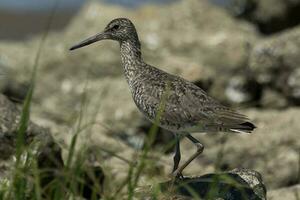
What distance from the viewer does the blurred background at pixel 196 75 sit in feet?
38.9

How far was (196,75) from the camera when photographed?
13.6m

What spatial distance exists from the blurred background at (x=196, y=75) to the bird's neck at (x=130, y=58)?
128 centimetres

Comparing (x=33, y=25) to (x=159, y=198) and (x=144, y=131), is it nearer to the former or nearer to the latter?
(x=144, y=131)

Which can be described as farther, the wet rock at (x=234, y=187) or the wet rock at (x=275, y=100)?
the wet rock at (x=275, y=100)

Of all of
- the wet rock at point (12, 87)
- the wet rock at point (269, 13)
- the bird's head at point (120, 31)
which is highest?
the wet rock at point (269, 13)

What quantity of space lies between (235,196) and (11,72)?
6798 mm

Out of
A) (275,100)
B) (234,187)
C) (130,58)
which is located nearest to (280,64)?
(275,100)

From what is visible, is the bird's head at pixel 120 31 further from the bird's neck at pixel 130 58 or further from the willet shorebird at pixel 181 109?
the willet shorebird at pixel 181 109

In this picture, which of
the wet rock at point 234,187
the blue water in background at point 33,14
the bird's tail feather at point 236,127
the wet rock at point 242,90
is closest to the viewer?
the wet rock at point 234,187

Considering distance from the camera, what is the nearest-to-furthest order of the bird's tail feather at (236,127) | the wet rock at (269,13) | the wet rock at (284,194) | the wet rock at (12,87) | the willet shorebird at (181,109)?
the bird's tail feather at (236,127) < the willet shorebird at (181,109) < the wet rock at (284,194) < the wet rock at (12,87) < the wet rock at (269,13)

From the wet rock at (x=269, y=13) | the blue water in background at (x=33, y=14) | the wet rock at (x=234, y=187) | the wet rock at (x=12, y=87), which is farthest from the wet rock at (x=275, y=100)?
the blue water in background at (x=33, y=14)

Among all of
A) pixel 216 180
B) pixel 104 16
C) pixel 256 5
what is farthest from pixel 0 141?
pixel 256 5

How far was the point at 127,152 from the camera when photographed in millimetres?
11062

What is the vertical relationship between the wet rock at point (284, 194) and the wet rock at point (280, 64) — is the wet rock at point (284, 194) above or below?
below
